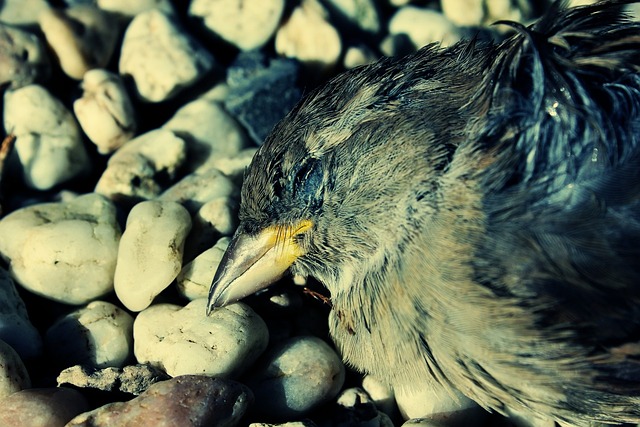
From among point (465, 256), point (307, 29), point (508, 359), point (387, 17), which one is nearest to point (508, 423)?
point (508, 359)

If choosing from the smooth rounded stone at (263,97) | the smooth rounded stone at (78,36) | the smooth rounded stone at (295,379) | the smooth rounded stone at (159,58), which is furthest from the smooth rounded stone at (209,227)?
the smooth rounded stone at (78,36)

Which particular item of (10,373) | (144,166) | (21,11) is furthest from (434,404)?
(21,11)

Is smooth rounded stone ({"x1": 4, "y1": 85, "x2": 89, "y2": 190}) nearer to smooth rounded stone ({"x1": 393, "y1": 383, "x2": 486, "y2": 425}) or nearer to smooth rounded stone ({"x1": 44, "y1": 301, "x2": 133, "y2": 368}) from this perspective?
smooth rounded stone ({"x1": 44, "y1": 301, "x2": 133, "y2": 368})

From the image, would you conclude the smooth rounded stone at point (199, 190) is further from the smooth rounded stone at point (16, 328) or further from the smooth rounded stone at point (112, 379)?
the smooth rounded stone at point (112, 379)

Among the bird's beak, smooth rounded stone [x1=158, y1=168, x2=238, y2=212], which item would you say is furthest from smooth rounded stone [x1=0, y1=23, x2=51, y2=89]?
the bird's beak

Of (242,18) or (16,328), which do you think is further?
(242,18)

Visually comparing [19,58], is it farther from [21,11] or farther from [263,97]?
[263,97]

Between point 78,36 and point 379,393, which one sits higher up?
point 78,36
